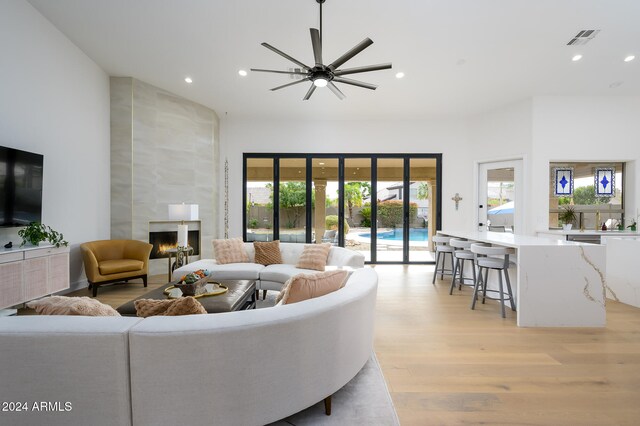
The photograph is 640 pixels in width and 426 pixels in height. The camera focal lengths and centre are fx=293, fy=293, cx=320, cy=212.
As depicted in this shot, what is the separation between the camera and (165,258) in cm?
580

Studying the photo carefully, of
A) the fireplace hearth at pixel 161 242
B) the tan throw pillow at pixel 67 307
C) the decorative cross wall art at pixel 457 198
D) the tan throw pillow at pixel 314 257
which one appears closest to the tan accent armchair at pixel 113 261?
the fireplace hearth at pixel 161 242

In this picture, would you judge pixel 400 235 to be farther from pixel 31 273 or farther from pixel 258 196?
pixel 31 273

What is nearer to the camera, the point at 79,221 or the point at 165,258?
the point at 79,221

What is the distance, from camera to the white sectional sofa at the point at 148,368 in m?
1.29

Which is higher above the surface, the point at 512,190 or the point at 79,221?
the point at 512,190

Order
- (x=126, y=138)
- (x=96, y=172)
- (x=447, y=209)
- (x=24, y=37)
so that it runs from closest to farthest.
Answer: (x=24, y=37) → (x=96, y=172) → (x=126, y=138) → (x=447, y=209)

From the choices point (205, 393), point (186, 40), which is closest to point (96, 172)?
point (186, 40)

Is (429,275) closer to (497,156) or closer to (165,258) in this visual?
(497,156)

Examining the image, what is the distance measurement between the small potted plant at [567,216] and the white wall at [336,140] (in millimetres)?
1992

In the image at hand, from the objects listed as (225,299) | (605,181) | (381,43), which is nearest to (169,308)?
(225,299)

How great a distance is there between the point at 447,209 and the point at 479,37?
12.6 ft

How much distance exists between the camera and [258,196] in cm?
701

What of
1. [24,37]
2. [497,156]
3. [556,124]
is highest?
[24,37]

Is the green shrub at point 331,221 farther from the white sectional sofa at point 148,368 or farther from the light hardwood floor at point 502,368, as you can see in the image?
the white sectional sofa at point 148,368
